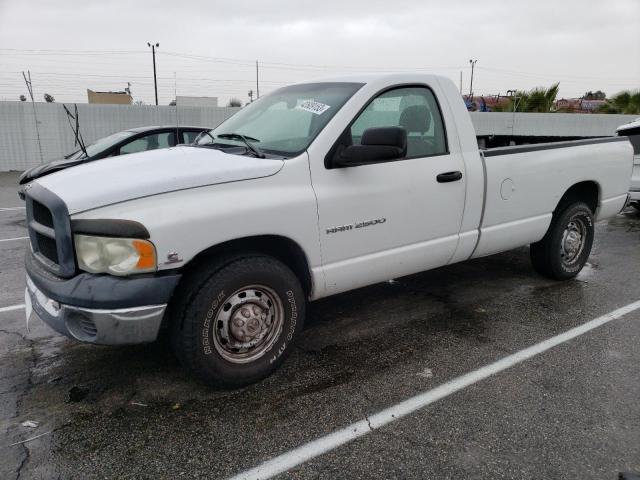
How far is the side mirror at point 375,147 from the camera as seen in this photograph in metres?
3.22

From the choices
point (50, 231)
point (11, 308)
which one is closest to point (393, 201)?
point (50, 231)

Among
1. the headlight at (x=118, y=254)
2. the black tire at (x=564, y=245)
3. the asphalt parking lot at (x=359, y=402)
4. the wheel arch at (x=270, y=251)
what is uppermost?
the headlight at (x=118, y=254)

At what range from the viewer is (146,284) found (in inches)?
106

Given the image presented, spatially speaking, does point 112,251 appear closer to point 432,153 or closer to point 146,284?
point 146,284

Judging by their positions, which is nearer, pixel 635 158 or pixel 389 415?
pixel 389 415

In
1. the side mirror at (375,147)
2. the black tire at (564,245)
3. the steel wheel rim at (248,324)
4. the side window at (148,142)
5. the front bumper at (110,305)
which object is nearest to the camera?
→ the front bumper at (110,305)

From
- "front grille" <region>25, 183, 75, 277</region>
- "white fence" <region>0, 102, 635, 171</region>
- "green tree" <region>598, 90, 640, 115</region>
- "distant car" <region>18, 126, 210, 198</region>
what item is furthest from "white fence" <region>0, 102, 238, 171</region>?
"green tree" <region>598, 90, 640, 115</region>

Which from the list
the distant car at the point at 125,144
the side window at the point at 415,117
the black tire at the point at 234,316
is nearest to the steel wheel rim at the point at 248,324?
the black tire at the point at 234,316

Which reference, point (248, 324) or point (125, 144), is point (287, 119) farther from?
point (125, 144)

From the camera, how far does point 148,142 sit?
27.1 ft

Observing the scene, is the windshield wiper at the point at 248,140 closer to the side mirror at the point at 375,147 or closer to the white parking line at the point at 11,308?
the side mirror at the point at 375,147

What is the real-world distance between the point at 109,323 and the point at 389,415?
5.28 feet

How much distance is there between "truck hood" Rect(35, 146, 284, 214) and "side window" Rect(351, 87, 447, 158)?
106 centimetres

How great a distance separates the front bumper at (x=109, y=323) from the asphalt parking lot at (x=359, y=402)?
0.49 m
